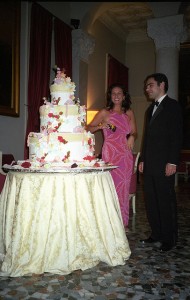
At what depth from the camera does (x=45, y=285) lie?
2721 millimetres

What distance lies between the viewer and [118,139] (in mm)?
4293

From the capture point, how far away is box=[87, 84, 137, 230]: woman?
14.1ft

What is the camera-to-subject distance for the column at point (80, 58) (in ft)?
27.5

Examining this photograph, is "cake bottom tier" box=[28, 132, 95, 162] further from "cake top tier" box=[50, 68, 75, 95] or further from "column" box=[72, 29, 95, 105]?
"column" box=[72, 29, 95, 105]

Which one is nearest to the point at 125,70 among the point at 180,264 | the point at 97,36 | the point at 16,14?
the point at 97,36

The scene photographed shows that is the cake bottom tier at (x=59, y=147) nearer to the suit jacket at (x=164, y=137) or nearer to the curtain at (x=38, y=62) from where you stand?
the suit jacket at (x=164, y=137)

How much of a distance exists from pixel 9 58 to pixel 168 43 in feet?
13.3

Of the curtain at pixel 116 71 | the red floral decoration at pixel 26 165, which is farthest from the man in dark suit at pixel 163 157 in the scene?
the curtain at pixel 116 71

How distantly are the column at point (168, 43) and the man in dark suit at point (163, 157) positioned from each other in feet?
14.8

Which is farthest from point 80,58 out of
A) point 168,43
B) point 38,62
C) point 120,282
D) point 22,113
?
point 120,282

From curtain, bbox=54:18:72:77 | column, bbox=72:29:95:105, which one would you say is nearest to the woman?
curtain, bbox=54:18:72:77

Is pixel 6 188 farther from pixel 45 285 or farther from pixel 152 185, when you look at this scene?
pixel 152 185

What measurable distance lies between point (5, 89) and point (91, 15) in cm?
371

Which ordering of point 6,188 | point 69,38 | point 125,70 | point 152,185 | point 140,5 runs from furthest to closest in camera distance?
point 125,70 < point 140,5 < point 69,38 < point 152,185 < point 6,188
